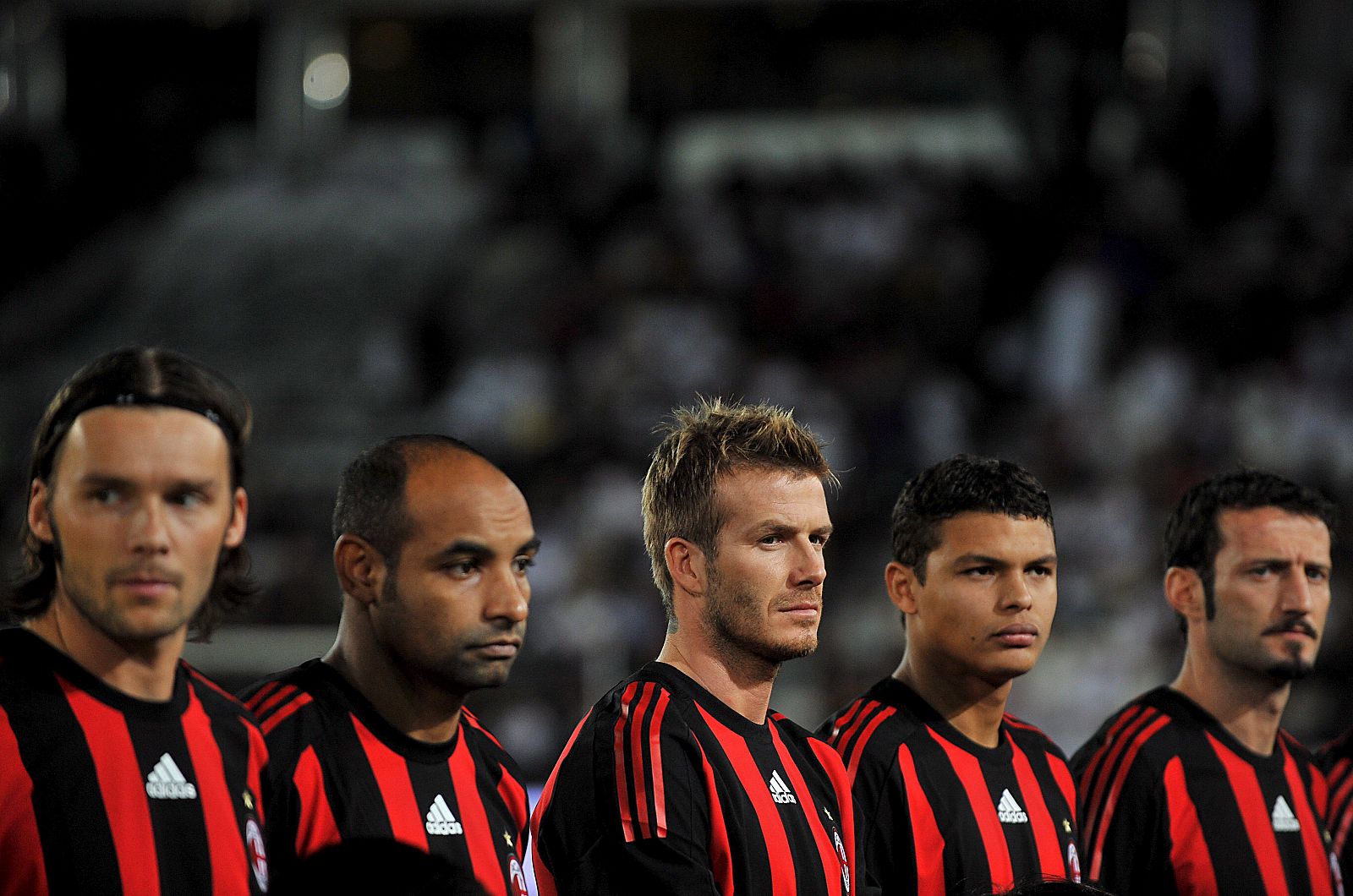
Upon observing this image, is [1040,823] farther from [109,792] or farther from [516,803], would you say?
[109,792]

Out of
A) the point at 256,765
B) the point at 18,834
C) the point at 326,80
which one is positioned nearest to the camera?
the point at 18,834

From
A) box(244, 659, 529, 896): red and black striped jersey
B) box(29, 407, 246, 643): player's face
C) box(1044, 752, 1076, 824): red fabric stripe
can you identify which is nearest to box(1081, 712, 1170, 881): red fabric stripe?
box(1044, 752, 1076, 824): red fabric stripe

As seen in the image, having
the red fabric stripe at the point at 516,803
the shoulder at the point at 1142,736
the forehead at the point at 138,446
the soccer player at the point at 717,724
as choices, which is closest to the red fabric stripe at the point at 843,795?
the soccer player at the point at 717,724

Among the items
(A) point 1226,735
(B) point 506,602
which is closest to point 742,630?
(B) point 506,602

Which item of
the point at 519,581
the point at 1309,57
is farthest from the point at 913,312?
the point at 519,581

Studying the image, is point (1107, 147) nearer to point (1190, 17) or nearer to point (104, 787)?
point (1190, 17)

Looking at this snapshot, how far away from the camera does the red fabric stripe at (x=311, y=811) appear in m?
3.02

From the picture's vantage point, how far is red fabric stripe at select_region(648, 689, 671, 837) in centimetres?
303

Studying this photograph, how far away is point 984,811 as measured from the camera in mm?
3688

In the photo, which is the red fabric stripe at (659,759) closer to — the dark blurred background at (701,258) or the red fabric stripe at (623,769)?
the red fabric stripe at (623,769)

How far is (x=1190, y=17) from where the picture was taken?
16.1 meters

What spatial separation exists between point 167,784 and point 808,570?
1305mm

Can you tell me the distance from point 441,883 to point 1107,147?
1278 centimetres

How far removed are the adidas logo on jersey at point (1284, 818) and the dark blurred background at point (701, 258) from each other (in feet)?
13.9
